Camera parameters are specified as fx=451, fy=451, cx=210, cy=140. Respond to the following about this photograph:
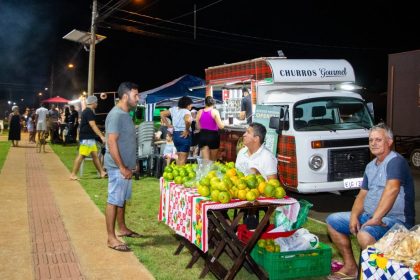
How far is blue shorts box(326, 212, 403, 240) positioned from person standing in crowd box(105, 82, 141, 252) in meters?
2.53

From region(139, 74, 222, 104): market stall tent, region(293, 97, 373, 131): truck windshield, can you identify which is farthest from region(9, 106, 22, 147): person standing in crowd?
region(293, 97, 373, 131): truck windshield

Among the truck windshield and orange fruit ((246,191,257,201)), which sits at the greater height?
the truck windshield

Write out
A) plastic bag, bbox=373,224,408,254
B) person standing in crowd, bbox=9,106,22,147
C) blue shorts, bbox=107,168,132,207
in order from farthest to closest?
person standing in crowd, bbox=9,106,22,147 → blue shorts, bbox=107,168,132,207 → plastic bag, bbox=373,224,408,254

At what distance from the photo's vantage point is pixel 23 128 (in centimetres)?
3781

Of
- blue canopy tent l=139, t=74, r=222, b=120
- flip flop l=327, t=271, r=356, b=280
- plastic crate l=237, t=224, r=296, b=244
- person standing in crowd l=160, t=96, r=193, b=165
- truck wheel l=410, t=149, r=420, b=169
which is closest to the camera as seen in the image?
flip flop l=327, t=271, r=356, b=280

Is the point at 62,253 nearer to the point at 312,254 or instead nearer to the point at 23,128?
the point at 312,254

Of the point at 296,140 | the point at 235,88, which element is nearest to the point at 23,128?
the point at 235,88

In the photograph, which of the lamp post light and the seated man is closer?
the seated man

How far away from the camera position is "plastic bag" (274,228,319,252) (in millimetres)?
4734

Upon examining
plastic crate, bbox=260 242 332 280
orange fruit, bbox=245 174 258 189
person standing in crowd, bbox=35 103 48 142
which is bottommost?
plastic crate, bbox=260 242 332 280

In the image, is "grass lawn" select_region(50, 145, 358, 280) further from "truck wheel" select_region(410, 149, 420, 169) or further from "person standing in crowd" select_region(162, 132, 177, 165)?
"truck wheel" select_region(410, 149, 420, 169)

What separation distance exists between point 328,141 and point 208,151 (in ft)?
11.3

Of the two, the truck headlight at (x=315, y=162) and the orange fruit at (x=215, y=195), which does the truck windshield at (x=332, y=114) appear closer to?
the truck headlight at (x=315, y=162)

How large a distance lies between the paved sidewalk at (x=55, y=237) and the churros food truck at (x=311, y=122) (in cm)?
344
